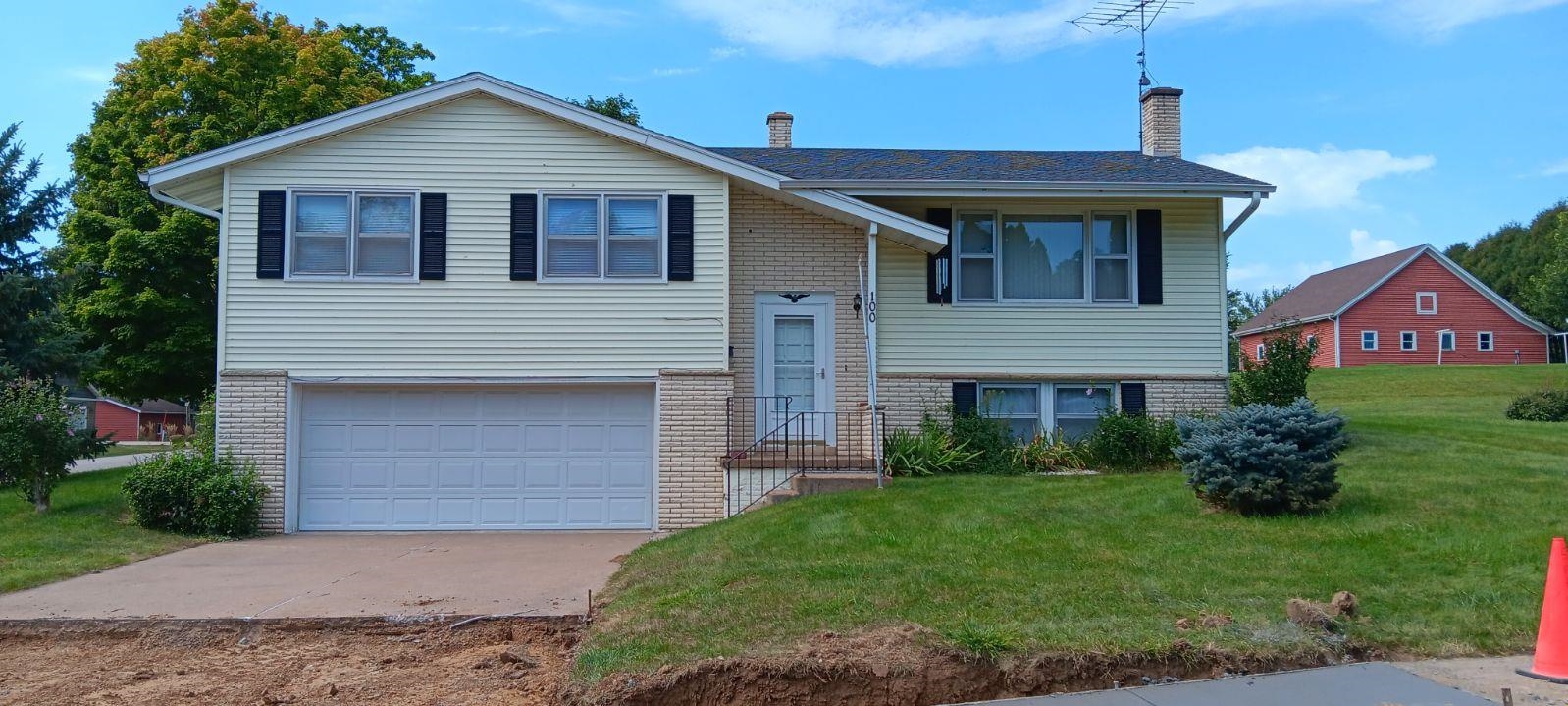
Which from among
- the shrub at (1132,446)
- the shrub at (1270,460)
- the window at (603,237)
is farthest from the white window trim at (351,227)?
the shrub at (1270,460)

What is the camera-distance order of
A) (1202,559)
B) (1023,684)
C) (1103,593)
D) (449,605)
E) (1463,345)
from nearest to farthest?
(1023,684) < (1103,593) < (1202,559) < (449,605) < (1463,345)

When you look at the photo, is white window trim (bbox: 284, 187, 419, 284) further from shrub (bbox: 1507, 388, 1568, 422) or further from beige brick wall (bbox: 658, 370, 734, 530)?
shrub (bbox: 1507, 388, 1568, 422)

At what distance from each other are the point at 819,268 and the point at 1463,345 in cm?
3517

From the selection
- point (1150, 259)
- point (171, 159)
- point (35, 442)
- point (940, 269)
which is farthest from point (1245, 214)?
point (171, 159)

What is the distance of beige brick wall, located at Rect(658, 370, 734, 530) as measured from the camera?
13539 millimetres

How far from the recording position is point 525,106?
13828 millimetres

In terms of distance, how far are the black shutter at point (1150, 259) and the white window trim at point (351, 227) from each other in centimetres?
953

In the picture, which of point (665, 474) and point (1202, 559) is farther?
point (665, 474)

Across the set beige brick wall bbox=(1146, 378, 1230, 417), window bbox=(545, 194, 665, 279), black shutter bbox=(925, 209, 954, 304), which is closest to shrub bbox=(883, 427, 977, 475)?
black shutter bbox=(925, 209, 954, 304)

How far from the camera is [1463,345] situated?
39.9 meters

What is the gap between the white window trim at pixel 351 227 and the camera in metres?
13.6

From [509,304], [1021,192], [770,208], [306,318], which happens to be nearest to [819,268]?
[770,208]

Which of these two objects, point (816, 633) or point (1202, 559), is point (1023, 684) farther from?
point (1202, 559)

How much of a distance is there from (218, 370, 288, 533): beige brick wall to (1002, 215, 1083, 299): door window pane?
9.54 meters
